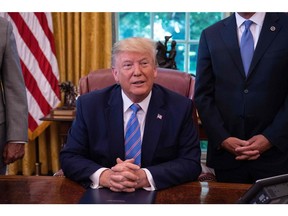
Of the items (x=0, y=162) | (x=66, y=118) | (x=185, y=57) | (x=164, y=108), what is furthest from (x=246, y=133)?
(x=185, y=57)

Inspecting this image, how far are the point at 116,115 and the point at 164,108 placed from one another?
24 cm

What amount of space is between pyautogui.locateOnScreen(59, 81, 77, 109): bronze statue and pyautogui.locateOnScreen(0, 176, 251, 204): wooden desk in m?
2.06

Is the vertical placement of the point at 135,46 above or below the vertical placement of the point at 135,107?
above

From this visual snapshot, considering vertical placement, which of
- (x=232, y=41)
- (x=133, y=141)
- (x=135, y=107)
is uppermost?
(x=232, y=41)

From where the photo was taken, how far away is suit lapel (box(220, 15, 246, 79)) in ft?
6.69

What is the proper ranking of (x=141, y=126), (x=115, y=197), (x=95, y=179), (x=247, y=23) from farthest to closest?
(x=247, y=23), (x=141, y=126), (x=95, y=179), (x=115, y=197)

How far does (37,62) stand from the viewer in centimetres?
392

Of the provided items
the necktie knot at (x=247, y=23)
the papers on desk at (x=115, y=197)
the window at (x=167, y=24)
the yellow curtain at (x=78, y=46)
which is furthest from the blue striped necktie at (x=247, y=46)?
the window at (x=167, y=24)

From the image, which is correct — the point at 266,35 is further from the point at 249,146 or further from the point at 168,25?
the point at 168,25

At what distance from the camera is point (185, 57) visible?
4430 mm

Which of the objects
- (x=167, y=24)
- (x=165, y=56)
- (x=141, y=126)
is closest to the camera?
(x=141, y=126)

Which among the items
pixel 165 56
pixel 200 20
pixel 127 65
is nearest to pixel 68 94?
pixel 165 56

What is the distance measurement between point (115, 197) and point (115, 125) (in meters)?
0.47
